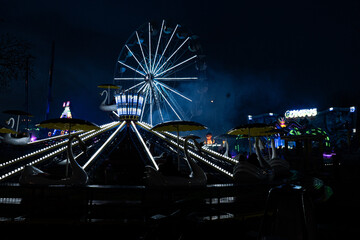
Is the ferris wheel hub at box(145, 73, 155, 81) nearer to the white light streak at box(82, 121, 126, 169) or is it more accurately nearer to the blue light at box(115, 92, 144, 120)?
the blue light at box(115, 92, 144, 120)

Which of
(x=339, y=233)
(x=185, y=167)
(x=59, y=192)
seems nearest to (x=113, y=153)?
(x=185, y=167)

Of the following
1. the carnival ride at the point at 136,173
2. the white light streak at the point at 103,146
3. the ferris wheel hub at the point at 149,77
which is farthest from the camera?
the ferris wheel hub at the point at 149,77

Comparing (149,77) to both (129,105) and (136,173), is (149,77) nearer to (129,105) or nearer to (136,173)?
(129,105)

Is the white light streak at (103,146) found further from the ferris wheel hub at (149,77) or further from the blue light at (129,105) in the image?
the ferris wheel hub at (149,77)

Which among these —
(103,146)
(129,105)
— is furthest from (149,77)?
(103,146)

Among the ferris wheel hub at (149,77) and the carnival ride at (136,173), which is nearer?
the carnival ride at (136,173)

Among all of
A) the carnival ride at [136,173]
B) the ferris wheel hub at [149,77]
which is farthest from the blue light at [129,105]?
the ferris wheel hub at [149,77]

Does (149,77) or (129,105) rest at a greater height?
(149,77)

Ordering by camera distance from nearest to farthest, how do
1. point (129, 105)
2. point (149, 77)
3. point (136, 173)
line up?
point (136, 173) → point (129, 105) → point (149, 77)

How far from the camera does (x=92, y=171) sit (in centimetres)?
1038

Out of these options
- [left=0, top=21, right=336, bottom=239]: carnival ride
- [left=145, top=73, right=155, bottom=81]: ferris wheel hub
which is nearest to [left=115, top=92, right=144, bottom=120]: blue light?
[left=0, top=21, right=336, bottom=239]: carnival ride

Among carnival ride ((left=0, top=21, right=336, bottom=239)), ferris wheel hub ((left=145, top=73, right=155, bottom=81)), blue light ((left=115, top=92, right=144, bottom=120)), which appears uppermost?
ferris wheel hub ((left=145, top=73, right=155, bottom=81))

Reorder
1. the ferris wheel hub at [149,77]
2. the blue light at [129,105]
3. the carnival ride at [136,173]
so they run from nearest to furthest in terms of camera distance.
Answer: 1. the carnival ride at [136,173]
2. the blue light at [129,105]
3. the ferris wheel hub at [149,77]

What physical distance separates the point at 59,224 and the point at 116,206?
1.16 m
